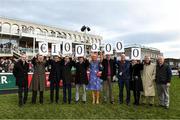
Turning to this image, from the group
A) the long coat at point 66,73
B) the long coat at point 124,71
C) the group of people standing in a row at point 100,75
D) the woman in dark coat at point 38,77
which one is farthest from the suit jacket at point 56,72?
the long coat at point 124,71

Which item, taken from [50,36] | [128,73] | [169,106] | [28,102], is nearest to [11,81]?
[28,102]

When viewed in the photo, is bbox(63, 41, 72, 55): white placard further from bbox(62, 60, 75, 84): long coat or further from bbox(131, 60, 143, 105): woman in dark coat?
bbox(131, 60, 143, 105): woman in dark coat

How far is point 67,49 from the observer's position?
1241 centimetres

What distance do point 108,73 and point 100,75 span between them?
1.10 feet

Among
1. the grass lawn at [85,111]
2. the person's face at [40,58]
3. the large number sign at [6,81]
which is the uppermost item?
the person's face at [40,58]

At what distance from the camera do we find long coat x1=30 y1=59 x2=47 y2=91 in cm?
1131

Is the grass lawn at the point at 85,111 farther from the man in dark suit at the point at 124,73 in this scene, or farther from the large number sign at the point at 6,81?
the large number sign at the point at 6,81

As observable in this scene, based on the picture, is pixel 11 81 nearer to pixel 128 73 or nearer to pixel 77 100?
pixel 77 100

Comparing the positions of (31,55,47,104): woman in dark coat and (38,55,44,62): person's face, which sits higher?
(38,55,44,62): person's face

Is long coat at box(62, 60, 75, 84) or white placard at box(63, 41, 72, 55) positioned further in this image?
white placard at box(63, 41, 72, 55)

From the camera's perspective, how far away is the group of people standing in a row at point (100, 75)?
36.2 ft

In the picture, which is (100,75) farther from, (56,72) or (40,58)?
(40,58)

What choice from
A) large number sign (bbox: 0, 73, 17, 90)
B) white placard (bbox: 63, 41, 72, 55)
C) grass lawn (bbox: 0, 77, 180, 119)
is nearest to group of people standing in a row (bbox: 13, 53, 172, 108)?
grass lawn (bbox: 0, 77, 180, 119)

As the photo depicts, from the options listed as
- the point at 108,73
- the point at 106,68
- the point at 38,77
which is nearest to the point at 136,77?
the point at 108,73
